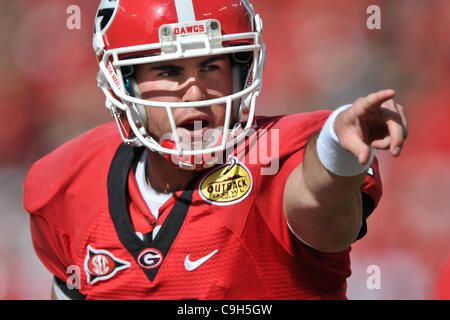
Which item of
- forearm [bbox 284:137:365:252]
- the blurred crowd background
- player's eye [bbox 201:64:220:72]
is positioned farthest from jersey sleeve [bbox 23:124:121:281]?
the blurred crowd background

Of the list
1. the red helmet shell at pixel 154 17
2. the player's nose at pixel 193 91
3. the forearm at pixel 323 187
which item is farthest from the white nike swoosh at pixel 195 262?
the red helmet shell at pixel 154 17

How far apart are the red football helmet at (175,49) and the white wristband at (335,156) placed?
0.35 metres

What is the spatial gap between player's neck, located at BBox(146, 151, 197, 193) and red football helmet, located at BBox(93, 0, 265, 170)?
9cm

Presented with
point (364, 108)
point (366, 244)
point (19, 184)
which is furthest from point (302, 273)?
point (19, 184)

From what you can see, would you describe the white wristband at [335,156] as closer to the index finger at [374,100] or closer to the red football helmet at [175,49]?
the index finger at [374,100]

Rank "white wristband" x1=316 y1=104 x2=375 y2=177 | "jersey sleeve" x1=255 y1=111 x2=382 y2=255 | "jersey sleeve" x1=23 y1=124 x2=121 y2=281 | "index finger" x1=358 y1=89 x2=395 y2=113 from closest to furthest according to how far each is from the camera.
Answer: "index finger" x1=358 y1=89 x2=395 y2=113, "white wristband" x1=316 y1=104 x2=375 y2=177, "jersey sleeve" x1=255 y1=111 x2=382 y2=255, "jersey sleeve" x1=23 y1=124 x2=121 y2=281

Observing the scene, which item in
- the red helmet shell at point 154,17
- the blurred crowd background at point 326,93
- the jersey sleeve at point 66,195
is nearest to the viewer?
the red helmet shell at point 154,17

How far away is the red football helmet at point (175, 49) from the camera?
5.16ft

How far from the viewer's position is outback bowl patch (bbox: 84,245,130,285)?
1653 mm

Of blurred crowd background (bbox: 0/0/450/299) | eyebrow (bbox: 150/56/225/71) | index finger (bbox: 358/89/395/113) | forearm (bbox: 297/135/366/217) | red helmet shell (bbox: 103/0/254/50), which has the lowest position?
blurred crowd background (bbox: 0/0/450/299)

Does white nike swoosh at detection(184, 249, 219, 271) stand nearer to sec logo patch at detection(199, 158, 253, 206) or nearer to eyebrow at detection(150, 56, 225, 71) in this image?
sec logo patch at detection(199, 158, 253, 206)

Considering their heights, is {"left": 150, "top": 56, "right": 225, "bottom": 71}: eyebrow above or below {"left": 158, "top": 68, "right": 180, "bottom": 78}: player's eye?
above

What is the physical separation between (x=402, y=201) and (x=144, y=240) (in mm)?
2108

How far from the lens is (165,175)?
1716 millimetres
